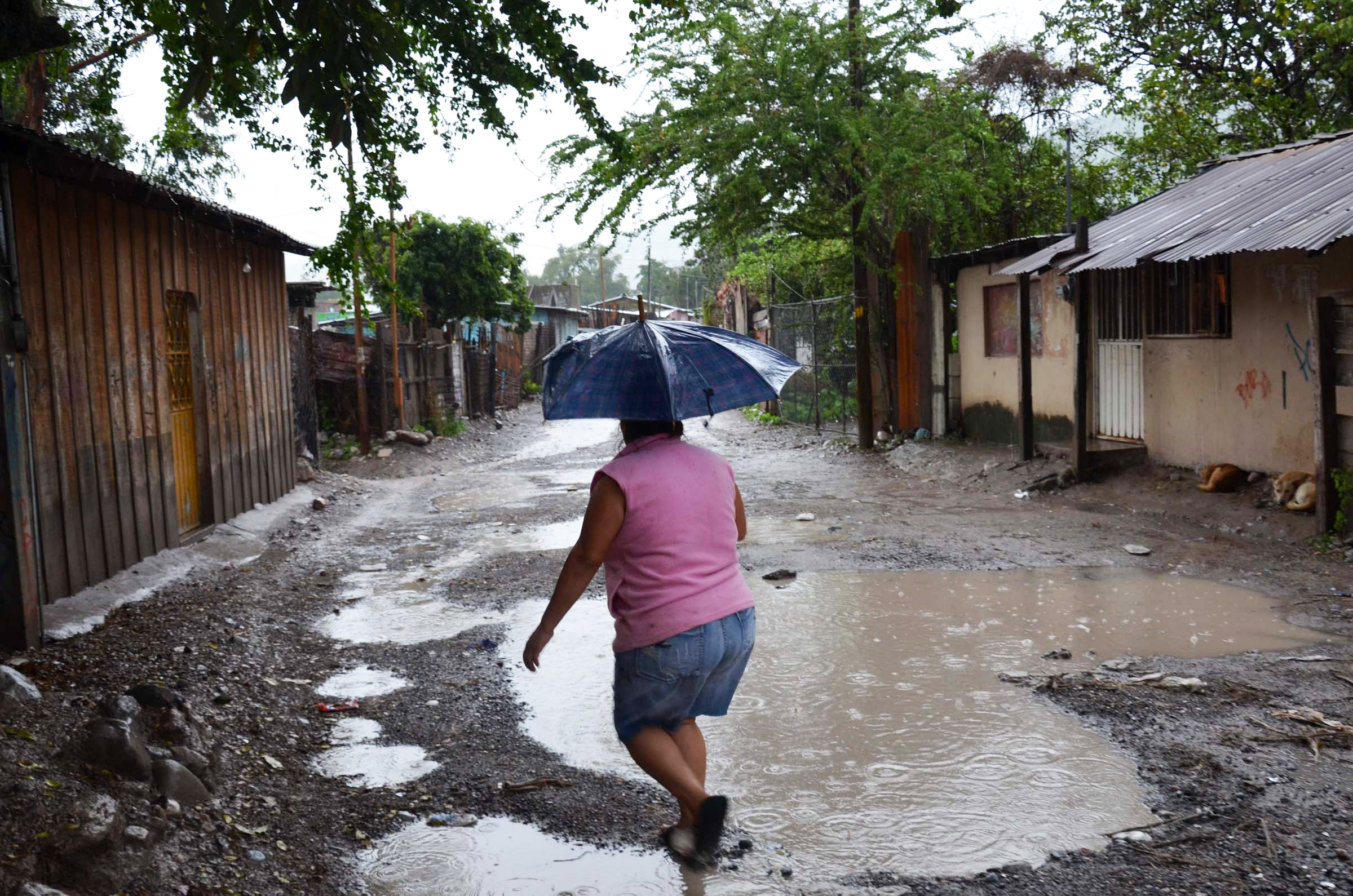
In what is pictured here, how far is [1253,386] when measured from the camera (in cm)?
1023

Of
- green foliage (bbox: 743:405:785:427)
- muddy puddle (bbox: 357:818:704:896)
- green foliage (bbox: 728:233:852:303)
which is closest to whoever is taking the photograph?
muddy puddle (bbox: 357:818:704:896)

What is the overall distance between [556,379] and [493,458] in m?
14.8

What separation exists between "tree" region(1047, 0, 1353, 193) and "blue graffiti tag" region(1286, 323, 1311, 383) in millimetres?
9505

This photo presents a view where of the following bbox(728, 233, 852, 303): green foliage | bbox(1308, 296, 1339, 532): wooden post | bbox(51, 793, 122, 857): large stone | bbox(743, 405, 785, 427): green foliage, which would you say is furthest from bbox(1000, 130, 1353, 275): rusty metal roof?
bbox(743, 405, 785, 427): green foliage

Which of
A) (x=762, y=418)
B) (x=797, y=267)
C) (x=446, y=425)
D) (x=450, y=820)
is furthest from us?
(x=762, y=418)

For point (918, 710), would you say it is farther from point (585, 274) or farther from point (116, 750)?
point (585, 274)

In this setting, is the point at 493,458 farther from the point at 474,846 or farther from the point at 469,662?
the point at 474,846

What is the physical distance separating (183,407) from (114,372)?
1849mm

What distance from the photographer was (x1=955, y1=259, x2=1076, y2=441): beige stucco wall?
1333cm

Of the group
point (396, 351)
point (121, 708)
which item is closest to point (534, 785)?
point (121, 708)

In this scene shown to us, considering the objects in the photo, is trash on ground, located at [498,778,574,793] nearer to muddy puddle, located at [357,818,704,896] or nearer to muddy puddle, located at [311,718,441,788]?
muddy puddle, located at [357,818,704,896]

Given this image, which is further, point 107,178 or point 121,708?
point 107,178

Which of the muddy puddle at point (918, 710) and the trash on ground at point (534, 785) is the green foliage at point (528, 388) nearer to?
the muddy puddle at point (918, 710)

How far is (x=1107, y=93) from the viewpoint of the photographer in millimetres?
20203
